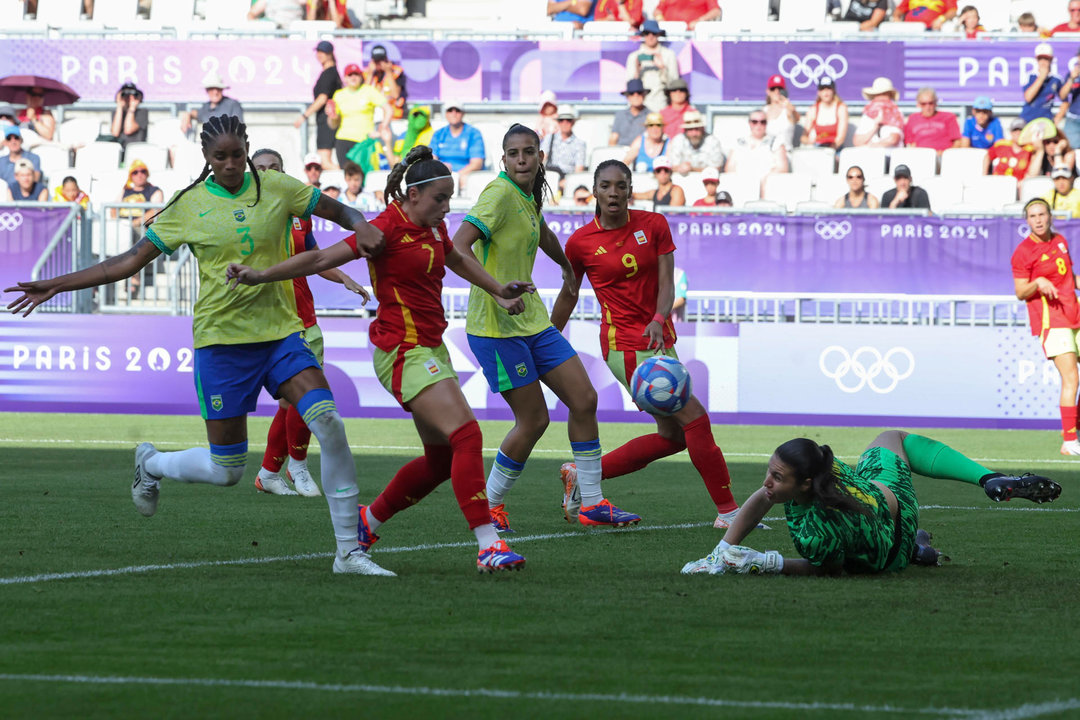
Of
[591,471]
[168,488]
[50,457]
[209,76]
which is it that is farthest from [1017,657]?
[209,76]

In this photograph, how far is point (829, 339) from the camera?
19.5 m

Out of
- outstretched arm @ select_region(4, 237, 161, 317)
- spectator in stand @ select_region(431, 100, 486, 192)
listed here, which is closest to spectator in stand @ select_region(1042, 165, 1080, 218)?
spectator in stand @ select_region(431, 100, 486, 192)

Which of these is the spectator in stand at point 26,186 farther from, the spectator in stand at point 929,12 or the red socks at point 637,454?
the red socks at point 637,454

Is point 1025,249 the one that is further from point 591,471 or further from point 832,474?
point 832,474

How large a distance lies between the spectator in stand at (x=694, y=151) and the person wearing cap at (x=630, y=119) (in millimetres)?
819

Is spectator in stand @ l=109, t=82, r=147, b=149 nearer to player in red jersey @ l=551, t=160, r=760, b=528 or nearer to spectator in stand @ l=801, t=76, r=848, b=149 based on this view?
spectator in stand @ l=801, t=76, r=848, b=149

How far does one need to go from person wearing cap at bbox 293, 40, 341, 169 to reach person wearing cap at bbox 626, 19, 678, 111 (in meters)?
4.43

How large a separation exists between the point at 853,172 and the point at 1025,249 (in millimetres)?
4868

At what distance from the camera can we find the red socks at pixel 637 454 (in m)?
10.2

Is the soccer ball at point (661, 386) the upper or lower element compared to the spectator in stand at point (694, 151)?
lower

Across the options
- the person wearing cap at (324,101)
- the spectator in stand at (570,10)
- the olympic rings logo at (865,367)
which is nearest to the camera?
the olympic rings logo at (865,367)

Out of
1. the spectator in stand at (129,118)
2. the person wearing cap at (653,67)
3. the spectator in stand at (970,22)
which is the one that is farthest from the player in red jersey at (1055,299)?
the spectator in stand at (129,118)

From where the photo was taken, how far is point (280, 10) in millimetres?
27344

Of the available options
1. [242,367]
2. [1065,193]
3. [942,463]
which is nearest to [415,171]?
[242,367]
